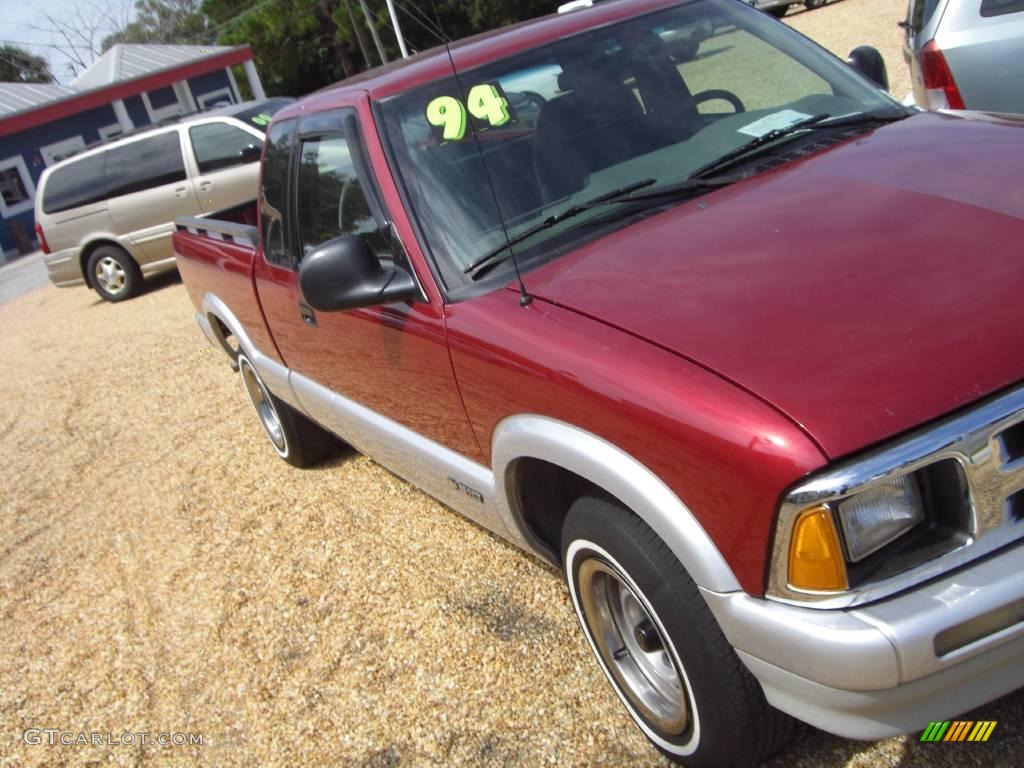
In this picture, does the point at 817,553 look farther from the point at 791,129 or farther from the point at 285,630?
the point at 285,630

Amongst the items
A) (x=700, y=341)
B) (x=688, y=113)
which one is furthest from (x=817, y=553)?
(x=688, y=113)

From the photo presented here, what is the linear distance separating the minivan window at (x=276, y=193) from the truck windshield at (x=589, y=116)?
973 mm

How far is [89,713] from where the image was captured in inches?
151

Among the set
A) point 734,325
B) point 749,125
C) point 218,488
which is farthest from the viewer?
point 218,488

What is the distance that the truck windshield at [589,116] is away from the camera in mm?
3066

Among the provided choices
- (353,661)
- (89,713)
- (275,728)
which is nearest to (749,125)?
(353,661)

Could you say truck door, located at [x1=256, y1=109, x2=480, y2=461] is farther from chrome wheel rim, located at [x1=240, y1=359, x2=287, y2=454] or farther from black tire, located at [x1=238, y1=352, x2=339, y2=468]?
chrome wheel rim, located at [x1=240, y1=359, x2=287, y2=454]

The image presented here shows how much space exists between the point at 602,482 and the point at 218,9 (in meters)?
47.8

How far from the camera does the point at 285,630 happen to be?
13.1 feet

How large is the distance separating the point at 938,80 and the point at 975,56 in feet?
0.76

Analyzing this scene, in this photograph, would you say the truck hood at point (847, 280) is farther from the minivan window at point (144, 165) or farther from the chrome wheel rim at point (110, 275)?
the chrome wheel rim at point (110, 275)

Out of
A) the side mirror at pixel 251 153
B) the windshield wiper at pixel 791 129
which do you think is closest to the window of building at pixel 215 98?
the side mirror at pixel 251 153

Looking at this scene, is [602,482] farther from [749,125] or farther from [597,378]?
[749,125]

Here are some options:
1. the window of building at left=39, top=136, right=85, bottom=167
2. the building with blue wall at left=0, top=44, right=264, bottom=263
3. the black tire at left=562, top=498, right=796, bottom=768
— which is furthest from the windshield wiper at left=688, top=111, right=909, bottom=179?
the window of building at left=39, top=136, right=85, bottom=167
